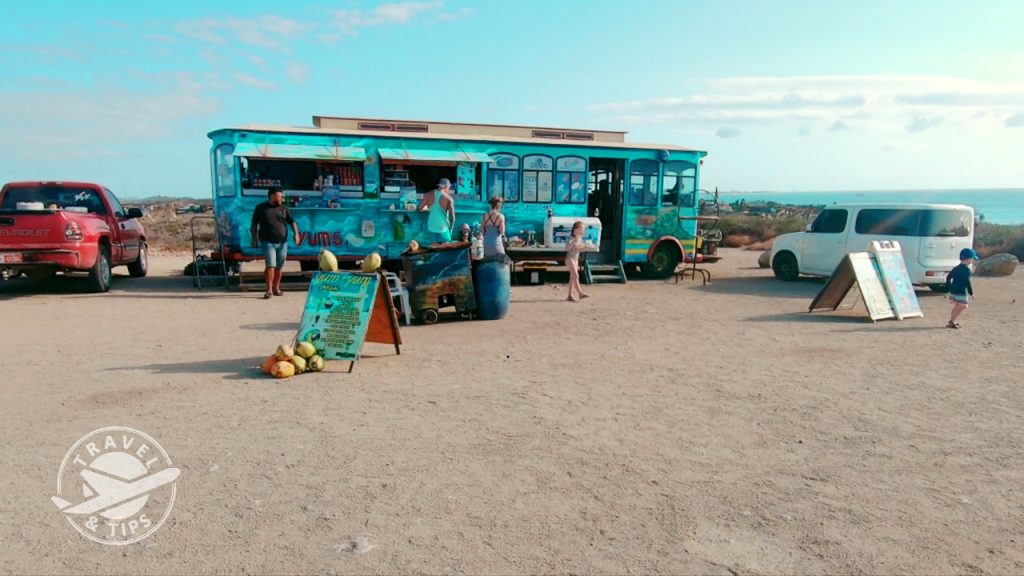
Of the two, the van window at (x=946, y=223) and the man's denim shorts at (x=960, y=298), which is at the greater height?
the van window at (x=946, y=223)

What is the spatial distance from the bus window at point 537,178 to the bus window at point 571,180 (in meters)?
0.18

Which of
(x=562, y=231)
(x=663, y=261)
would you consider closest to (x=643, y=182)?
(x=663, y=261)

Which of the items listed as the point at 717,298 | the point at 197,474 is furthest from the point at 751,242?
the point at 197,474

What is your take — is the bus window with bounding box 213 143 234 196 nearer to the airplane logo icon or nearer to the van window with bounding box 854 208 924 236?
the airplane logo icon

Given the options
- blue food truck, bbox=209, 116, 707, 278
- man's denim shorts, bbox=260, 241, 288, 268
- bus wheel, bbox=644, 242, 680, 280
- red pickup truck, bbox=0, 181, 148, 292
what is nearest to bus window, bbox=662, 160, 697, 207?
blue food truck, bbox=209, 116, 707, 278

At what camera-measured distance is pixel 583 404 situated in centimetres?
570

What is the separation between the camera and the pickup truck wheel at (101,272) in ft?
38.6

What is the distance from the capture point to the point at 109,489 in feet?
12.9

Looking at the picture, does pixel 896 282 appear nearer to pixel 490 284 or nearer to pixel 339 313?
pixel 490 284

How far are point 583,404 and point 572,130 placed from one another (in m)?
10.3

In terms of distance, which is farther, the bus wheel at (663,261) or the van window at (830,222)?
the bus wheel at (663,261)

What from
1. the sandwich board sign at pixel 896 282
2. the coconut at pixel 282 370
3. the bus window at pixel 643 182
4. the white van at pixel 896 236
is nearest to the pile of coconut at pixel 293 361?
the coconut at pixel 282 370

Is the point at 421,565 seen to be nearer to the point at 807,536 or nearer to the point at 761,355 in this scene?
the point at 807,536

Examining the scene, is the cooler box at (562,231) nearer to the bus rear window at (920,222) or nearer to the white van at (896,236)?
the white van at (896,236)
